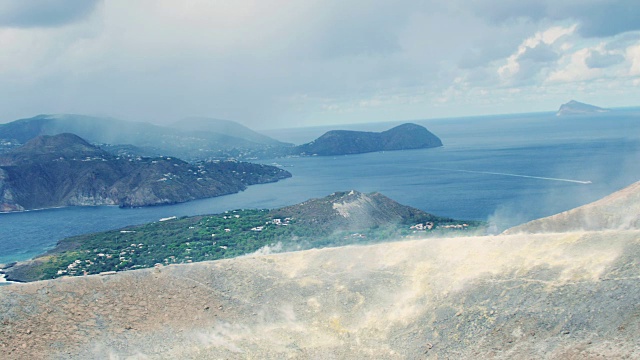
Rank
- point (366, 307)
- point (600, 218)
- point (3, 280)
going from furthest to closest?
point (3, 280) < point (600, 218) < point (366, 307)

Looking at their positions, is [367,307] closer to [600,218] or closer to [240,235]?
[600,218]

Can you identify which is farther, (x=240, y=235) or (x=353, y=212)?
(x=353, y=212)

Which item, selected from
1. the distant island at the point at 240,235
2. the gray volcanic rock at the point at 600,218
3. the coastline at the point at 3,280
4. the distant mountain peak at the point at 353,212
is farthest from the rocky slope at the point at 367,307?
the distant mountain peak at the point at 353,212

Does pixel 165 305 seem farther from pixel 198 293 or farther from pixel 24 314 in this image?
pixel 24 314

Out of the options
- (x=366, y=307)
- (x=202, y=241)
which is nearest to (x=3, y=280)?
(x=202, y=241)

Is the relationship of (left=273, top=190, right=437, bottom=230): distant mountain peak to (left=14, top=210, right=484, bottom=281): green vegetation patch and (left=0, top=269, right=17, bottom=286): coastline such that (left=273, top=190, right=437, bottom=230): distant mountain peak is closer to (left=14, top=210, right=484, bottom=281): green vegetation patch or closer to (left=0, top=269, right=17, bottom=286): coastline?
(left=14, top=210, right=484, bottom=281): green vegetation patch

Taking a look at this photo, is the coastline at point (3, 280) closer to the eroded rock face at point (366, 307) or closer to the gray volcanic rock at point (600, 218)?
the eroded rock face at point (366, 307)
